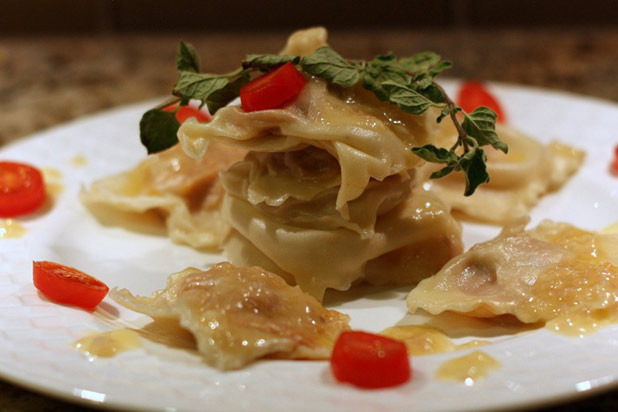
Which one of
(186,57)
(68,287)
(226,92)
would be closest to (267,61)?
(226,92)

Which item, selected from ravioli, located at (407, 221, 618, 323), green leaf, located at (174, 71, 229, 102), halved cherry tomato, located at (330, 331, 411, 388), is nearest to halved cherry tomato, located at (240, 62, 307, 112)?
green leaf, located at (174, 71, 229, 102)

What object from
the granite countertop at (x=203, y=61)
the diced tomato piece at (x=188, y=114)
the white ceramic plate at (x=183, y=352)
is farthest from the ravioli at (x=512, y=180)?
the granite countertop at (x=203, y=61)

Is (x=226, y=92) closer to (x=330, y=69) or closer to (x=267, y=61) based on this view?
(x=267, y=61)

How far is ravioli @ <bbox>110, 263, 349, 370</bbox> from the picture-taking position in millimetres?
2252

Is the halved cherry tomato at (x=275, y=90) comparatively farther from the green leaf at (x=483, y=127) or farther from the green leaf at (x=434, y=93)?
the green leaf at (x=483, y=127)

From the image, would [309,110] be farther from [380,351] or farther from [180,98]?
[380,351]

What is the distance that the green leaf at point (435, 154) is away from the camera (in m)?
2.67

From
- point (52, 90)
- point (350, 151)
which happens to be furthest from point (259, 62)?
point (52, 90)

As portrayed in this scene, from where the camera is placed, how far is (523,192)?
373 cm

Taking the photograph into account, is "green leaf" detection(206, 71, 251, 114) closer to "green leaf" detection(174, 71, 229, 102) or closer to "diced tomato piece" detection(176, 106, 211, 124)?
"green leaf" detection(174, 71, 229, 102)

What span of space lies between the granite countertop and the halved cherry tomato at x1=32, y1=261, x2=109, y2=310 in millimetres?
2912

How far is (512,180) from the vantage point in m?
3.76

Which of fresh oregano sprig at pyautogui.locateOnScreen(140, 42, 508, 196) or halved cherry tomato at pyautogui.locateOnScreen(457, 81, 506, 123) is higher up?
fresh oregano sprig at pyautogui.locateOnScreen(140, 42, 508, 196)

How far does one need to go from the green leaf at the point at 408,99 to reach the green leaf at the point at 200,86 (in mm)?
674
